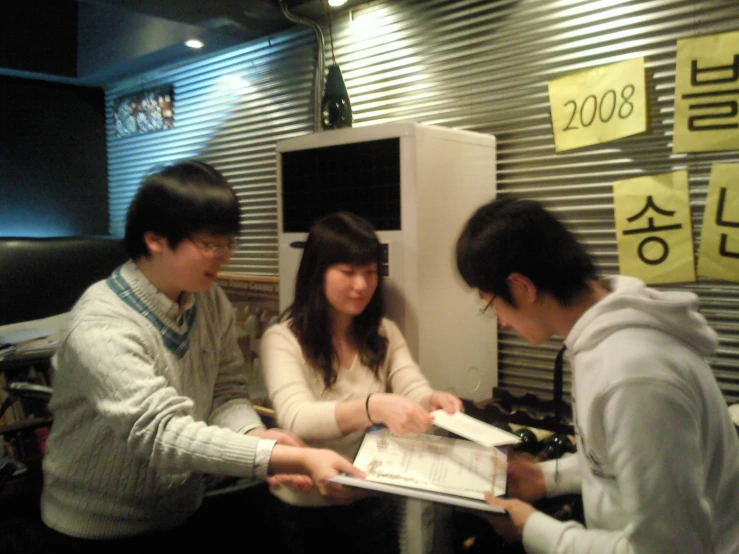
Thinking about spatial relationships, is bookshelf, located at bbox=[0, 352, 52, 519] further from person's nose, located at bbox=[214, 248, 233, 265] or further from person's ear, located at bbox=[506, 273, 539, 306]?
person's ear, located at bbox=[506, 273, 539, 306]

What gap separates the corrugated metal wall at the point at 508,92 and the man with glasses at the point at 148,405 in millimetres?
1197

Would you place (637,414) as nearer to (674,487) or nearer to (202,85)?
(674,487)

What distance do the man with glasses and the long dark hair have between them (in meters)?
0.36

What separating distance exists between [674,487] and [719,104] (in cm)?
129

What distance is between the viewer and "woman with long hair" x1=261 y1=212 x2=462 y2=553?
4.74 ft

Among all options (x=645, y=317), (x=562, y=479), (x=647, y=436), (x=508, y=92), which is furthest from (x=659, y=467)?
(x=508, y=92)

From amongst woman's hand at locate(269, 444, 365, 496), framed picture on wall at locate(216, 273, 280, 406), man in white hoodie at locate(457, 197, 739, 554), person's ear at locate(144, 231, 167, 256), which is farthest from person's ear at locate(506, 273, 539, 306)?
framed picture on wall at locate(216, 273, 280, 406)

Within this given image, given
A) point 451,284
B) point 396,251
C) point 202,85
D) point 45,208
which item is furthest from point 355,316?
point 45,208

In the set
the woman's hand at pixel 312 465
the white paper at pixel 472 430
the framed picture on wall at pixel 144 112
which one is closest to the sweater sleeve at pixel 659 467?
the white paper at pixel 472 430

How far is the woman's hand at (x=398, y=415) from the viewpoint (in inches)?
54.4

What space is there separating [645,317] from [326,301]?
2.98ft

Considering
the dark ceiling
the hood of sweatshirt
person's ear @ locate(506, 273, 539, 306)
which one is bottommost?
the hood of sweatshirt

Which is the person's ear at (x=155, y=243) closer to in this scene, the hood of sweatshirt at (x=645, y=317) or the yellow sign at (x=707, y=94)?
the hood of sweatshirt at (x=645, y=317)

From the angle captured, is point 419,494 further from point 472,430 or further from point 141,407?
point 141,407
